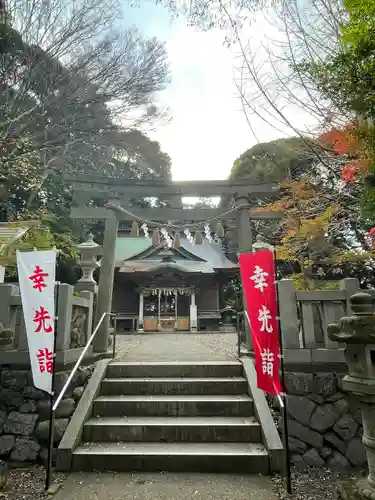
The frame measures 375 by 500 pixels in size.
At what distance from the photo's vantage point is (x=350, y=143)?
5.10m

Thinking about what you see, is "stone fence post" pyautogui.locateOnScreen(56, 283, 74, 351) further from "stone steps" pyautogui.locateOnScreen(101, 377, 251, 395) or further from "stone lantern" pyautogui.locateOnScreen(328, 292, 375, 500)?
"stone lantern" pyautogui.locateOnScreen(328, 292, 375, 500)

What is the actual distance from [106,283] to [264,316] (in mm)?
4416

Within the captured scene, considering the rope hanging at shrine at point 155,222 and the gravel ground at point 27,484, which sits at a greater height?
the rope hanging at shrine at point 155,222

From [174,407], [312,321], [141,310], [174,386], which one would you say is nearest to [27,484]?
[174,407]

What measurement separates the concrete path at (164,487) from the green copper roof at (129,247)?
16967 mm

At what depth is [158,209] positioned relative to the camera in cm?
881

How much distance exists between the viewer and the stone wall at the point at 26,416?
444 centimetres

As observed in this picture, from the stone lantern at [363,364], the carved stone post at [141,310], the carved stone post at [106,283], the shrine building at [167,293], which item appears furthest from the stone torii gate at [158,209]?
the carved stone post at [141,310]

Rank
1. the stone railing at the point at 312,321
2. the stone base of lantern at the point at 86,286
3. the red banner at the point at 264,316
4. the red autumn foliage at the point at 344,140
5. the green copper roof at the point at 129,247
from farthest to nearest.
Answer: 1. the green copper roof at the point at 129,247
2. the stone base of lantern at the point at 86,286
3. the stone railing at the point at 312,321
4. the red autumn foliage at the point at 344,140
5. the red banner at the point at 264,316

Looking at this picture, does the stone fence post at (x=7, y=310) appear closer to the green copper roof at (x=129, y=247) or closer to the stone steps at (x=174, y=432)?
the stone steps at (x=174, y=432)

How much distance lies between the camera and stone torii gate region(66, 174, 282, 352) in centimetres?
799

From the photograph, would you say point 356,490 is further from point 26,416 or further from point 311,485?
point 26,416

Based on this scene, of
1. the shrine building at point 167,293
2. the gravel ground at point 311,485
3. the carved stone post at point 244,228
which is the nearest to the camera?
the gravel ground at point 311,485

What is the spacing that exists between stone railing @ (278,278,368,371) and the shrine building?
1246 centimetres
